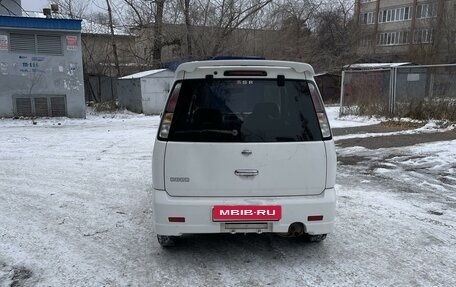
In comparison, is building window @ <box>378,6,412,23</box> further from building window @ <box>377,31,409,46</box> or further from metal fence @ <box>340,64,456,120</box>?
metal fence @ <box>340,64,456,120</box>

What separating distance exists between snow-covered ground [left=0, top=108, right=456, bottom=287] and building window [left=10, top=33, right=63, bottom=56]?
10.4 metres

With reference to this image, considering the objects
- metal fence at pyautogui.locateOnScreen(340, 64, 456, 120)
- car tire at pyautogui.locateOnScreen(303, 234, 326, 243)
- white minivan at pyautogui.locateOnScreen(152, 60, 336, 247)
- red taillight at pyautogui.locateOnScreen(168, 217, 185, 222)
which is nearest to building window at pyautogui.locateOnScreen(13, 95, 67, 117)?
metal fence at pyautogui.locateOnScreen(340, 64, 456, 120)

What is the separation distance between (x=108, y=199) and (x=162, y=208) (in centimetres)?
259

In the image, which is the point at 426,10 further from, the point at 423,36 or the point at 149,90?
the point at 149,90

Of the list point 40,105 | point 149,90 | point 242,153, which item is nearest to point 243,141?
point 242,153

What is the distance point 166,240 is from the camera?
160 inches

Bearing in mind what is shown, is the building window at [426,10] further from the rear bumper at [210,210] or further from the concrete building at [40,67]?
the rear bumper at [210,210]

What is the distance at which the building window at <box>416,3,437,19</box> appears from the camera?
4880 cm

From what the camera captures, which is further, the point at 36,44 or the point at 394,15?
the point at 394,15

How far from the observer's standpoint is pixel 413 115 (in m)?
14.0

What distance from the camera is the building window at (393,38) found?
5481 centimetres

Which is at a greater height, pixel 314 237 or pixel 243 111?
pixel 243 111

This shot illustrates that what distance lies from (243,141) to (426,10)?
5648 centimetres

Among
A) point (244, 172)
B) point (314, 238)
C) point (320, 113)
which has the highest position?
point (320, 113)
